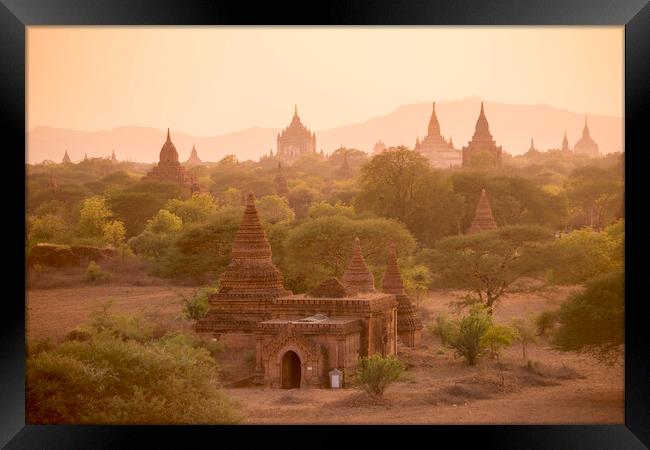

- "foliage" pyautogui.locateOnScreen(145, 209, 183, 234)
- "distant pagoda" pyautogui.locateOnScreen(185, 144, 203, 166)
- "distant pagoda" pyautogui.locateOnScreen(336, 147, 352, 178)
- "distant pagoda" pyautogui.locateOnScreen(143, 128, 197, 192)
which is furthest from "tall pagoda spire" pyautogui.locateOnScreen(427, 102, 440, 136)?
"foliage" pyautogui.locateOnScreen(145, 209, 183, 234)

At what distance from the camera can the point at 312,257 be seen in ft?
94.4

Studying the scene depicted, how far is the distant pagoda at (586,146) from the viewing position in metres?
28.1

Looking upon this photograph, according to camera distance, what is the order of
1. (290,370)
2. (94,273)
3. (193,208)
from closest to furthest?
1. (290,370)
2. (94,273)
3. (193,208)

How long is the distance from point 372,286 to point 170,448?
731 centimetres

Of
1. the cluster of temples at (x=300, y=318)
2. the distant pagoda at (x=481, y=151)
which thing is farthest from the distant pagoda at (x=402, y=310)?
the distant pagoda at (x=481, y=151)

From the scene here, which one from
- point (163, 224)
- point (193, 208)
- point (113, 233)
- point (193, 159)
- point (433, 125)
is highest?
point (433, 125)

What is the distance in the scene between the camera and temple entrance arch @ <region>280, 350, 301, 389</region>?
22297mm

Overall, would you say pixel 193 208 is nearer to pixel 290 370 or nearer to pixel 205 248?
pixel 205 248

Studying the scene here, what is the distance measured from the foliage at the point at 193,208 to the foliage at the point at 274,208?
81.3 inches

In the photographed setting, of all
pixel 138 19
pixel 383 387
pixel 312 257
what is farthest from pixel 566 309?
pixel 138 19

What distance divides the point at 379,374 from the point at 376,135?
970 cm

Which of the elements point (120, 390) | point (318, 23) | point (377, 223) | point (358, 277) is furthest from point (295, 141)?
point (318, 23)

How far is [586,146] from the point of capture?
30.1 metres

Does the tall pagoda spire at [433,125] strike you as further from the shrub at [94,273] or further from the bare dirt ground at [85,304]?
the shrub at [94,273]
